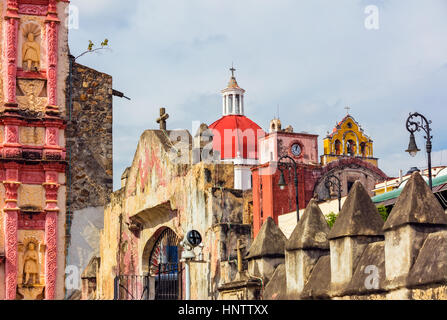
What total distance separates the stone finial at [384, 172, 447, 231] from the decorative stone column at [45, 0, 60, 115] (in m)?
16.7

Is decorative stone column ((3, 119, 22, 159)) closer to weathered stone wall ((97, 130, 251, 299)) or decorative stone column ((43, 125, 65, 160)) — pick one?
decorative stone column ((43, 125, 65, 160))

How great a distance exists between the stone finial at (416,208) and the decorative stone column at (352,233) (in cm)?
94

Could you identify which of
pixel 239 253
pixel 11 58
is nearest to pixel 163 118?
pixel 11 58

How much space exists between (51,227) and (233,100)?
40.8m

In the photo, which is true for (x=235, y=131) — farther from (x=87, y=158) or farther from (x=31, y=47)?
(x=31, y=47)

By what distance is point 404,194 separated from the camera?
1071cm

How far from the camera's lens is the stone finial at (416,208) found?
33.8 feet

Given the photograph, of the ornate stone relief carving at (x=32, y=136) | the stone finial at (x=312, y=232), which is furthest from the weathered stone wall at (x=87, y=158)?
the stone finial at (x=312, y=232)

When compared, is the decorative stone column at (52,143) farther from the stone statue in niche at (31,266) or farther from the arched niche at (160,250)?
the arched niche at (160,250)

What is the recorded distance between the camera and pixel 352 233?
1157cm

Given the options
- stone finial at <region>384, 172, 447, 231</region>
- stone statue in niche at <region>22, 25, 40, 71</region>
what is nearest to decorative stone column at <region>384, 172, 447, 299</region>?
stone finial at <region>384, 172, 447, 231</region>

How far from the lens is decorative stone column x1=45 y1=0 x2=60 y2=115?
25.7 meters

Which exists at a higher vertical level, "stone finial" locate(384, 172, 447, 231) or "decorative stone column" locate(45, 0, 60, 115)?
"decorative stone column" locate(45, 0, 60, 115)

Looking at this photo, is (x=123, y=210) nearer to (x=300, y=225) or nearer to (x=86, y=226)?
(x=86, y=226)
